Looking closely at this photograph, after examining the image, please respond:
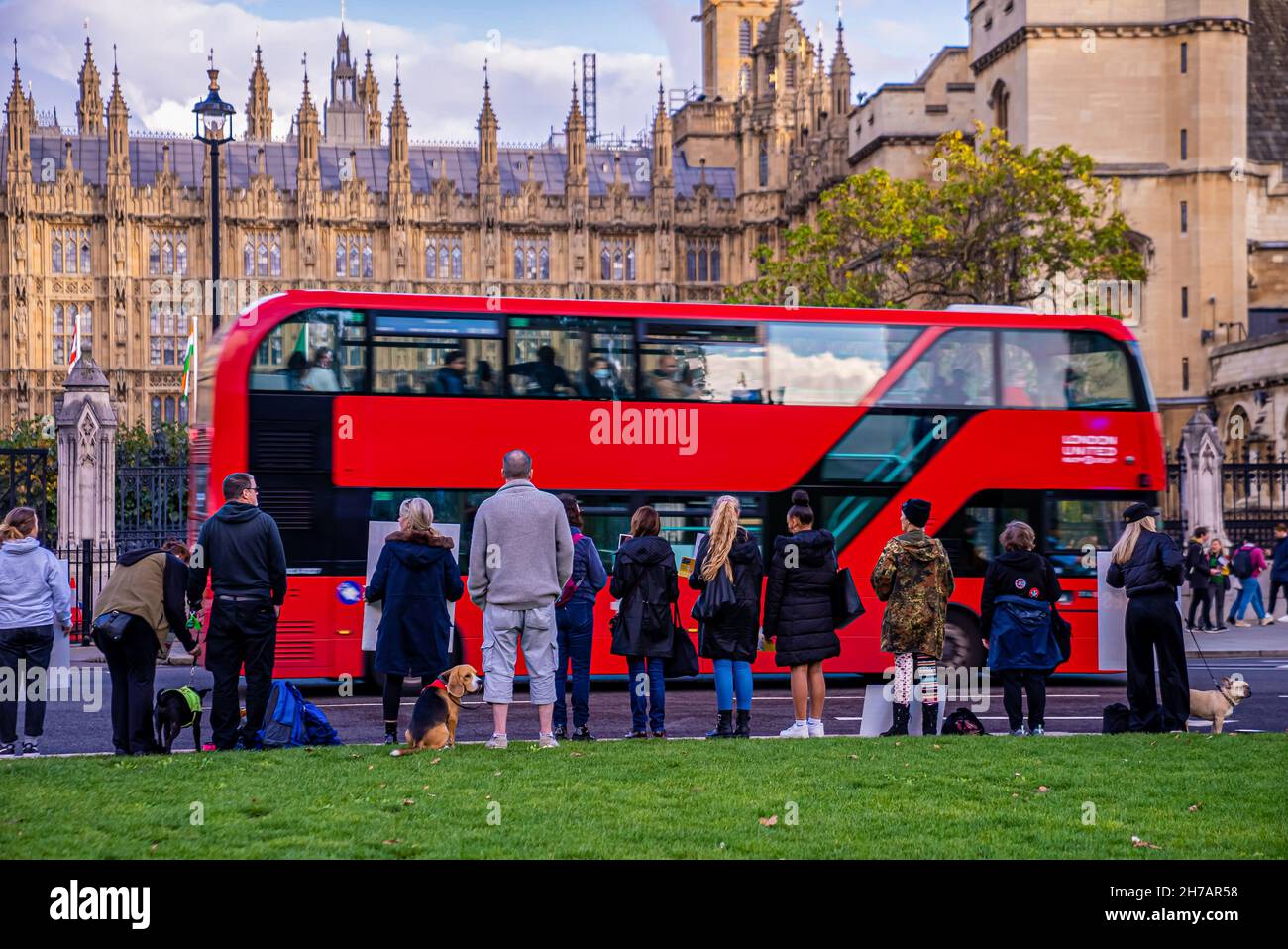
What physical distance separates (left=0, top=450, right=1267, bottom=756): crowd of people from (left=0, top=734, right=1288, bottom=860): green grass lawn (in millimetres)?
672

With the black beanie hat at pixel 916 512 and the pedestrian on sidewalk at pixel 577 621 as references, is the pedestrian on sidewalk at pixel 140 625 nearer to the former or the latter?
the pedestrian on sidewalk at pixel 577 621

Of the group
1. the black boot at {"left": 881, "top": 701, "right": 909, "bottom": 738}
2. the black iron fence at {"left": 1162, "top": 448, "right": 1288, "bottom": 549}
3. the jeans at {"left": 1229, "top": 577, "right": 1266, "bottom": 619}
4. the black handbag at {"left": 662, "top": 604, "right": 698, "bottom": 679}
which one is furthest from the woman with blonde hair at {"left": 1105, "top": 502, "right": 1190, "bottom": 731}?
the black iron fence at {"left": 1162, "top": 448, "right": 1288, "bottom": 549}

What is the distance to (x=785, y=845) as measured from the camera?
24.1 ft

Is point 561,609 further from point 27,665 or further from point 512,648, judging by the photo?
point 27,665

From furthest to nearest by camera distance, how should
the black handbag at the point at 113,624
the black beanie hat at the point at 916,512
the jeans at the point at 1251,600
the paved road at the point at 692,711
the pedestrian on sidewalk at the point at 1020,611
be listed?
the jeans at the point at 1251,600
the paved road at the point at 692,711
the pedestrian on sidewalk at the point at 1020,611
the black beanie hat at the point at 916,512
the black handbag at the point at 113,624

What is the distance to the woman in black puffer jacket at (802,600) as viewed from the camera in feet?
37.3

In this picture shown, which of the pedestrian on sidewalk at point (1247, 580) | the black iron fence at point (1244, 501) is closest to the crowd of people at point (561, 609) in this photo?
the pedestrian on sidewalk at point (1247, 580)

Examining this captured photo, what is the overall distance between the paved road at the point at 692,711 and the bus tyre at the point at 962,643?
0.43m

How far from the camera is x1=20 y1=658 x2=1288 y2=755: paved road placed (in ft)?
41.6

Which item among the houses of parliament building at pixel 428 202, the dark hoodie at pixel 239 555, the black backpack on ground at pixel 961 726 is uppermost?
the houses of parliament building at pixel 428 202

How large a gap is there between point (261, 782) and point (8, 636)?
3088mm

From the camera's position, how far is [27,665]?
11.2m
